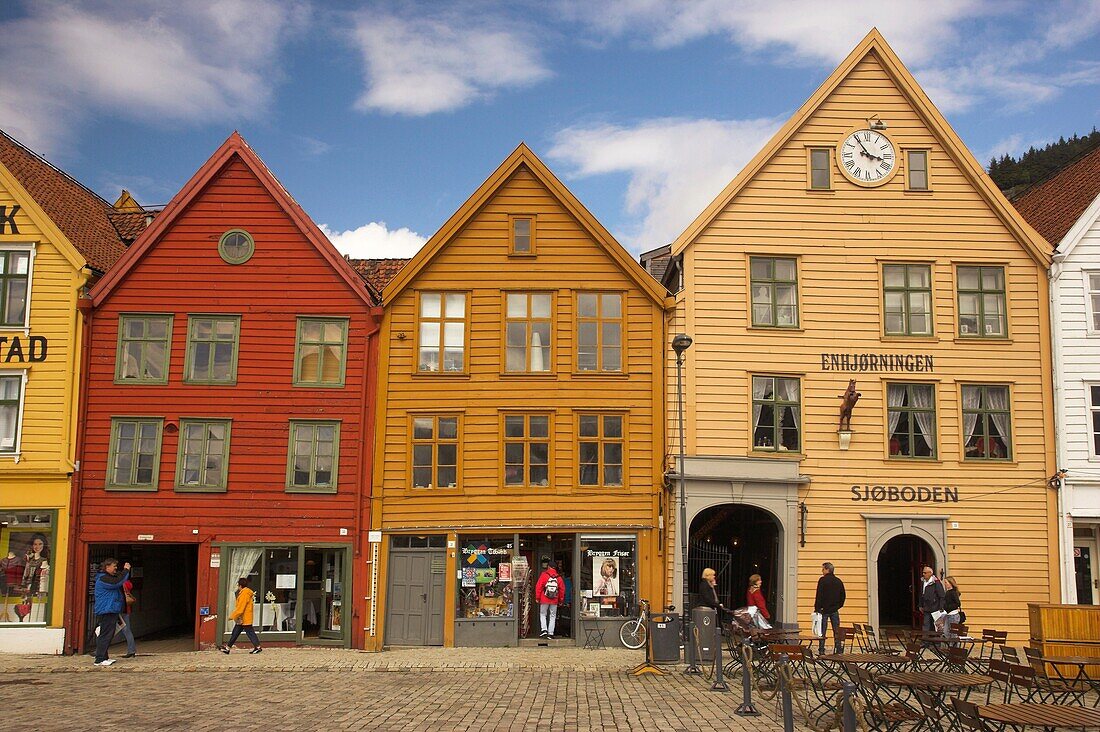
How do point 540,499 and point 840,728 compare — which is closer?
point 840,728

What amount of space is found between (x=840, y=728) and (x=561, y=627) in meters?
11.3

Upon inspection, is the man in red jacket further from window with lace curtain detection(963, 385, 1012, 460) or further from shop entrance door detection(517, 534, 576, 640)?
window with lace curtain detection(963, 385, 1012, 460)

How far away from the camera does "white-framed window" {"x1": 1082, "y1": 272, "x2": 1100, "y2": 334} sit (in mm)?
23859

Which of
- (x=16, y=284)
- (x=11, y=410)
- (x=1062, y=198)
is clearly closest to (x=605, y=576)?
(x=11, y=410)

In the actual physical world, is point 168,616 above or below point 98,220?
below

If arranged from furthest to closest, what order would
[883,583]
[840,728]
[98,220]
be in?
1. [98,220]
2. [883,583]
3. [840,728]

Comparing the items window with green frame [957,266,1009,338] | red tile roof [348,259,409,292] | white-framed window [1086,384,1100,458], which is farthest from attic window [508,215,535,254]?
white-framed window [1086,384,1100,458]

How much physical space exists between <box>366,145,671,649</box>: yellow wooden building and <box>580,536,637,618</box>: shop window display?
0.03 m

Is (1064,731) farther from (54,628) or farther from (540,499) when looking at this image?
(54,628)

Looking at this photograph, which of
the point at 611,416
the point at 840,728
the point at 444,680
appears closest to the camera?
the point at 840,728

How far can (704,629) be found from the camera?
18.6 meters

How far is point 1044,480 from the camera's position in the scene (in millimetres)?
23344

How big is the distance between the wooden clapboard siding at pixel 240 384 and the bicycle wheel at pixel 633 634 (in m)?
6.78

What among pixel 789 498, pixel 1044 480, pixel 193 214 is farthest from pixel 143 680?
pixel 1044 480
